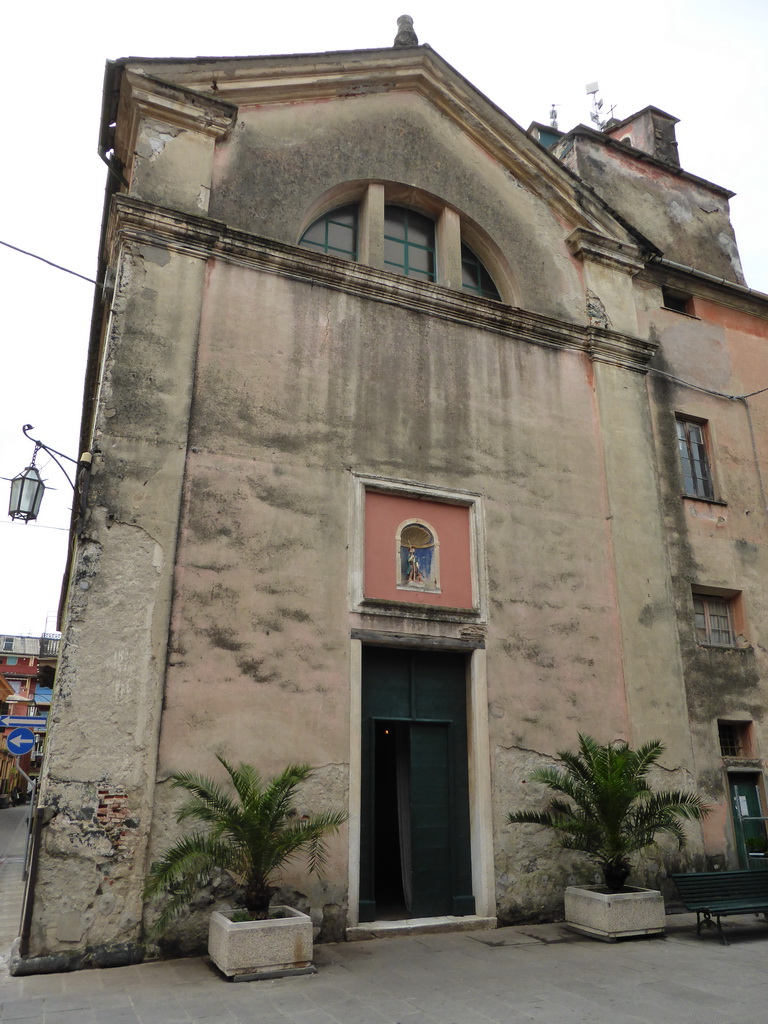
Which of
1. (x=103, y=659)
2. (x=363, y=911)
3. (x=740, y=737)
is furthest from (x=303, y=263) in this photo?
(x=740, y=737)

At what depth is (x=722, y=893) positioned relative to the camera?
841cm

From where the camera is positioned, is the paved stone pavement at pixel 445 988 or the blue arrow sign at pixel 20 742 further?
the blue arrow sign at pixel 20 742

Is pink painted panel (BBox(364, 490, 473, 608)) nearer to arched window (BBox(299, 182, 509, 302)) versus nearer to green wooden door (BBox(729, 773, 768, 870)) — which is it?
arched window (BBox(299, 182, 509, 302))

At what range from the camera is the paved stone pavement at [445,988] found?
18.4 feet

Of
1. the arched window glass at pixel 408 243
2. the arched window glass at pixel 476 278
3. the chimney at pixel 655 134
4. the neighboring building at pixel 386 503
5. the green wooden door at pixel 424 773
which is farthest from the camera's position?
the chimney at pixel 655 134

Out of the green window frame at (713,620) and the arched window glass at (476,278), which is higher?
the arched window glass at (476,278)

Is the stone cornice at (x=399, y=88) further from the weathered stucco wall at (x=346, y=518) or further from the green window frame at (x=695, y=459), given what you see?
the green window frame at (x=695, y=459)

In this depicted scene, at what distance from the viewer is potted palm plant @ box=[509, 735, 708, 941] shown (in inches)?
326

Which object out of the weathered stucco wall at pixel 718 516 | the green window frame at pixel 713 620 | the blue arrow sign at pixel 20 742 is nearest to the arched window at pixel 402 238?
the weathered stucco wall at pixel 718 516

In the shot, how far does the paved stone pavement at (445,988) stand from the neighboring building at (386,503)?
748 mm

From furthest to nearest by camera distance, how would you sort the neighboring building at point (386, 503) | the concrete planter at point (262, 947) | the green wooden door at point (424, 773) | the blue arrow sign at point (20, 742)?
the blue arrow sign at point (20, 742)
the green wooden door at point (424, 773)
the neighboring building at point (386, 503)
the concrete planter at point (262, 947)

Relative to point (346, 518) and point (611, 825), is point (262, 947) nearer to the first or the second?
point (611, 825)

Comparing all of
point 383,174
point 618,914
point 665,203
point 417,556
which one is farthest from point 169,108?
point 618,914

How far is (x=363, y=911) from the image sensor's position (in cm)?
846
